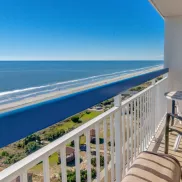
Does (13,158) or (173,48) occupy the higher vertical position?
(173,48)

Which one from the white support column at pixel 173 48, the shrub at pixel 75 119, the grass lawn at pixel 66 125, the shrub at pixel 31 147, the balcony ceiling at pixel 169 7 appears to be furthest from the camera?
the white support column at pixel 173 48

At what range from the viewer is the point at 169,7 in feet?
13.0

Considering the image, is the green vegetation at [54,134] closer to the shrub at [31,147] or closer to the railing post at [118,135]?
the shrub at [31,147]

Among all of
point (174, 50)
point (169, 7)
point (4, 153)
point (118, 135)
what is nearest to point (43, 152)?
point (4, 153)

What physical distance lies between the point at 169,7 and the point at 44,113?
3.74 m

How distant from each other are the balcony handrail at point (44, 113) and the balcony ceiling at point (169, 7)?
9.11 feet

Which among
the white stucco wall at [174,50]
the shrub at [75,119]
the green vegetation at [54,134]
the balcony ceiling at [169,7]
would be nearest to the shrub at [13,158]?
the green vegetation at [54,134]

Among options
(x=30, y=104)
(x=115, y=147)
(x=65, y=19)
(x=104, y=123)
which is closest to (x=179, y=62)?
(x=115, y=147)

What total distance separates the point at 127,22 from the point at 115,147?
26.2m

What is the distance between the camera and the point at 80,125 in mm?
1337

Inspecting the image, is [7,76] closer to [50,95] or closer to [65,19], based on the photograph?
[50,95]

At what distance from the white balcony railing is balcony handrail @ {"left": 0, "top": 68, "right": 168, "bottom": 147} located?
0.16 meters

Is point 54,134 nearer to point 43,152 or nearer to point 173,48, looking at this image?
point 43,152

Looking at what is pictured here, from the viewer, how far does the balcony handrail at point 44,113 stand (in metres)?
0.69
